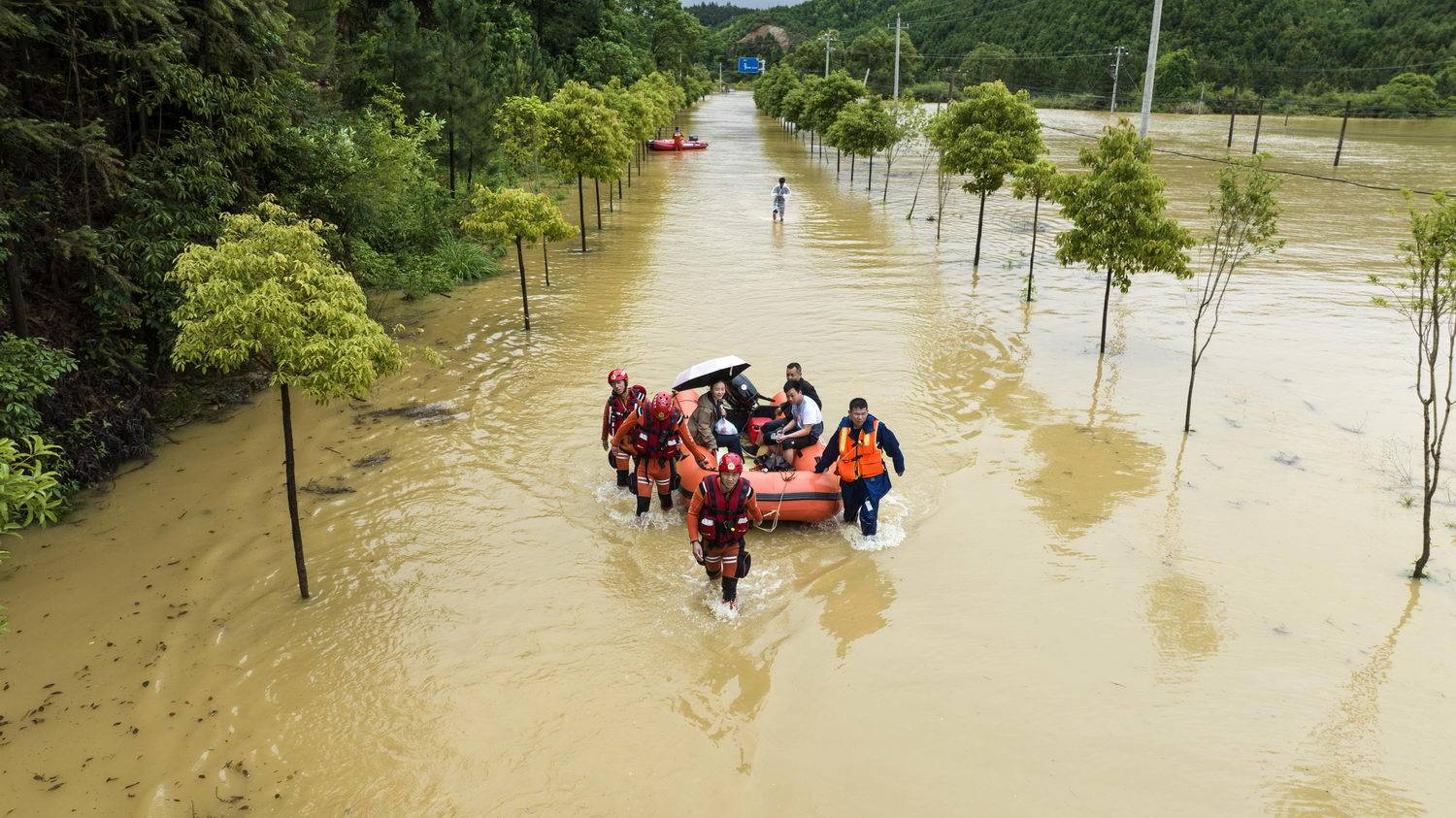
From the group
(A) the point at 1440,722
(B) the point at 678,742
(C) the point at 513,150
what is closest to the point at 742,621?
(B) the point at 678,742

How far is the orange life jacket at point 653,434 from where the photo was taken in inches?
364

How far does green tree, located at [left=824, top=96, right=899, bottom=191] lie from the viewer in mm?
33094

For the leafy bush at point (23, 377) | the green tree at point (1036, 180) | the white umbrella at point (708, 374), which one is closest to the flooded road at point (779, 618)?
the leafy bush at point (23, 377)

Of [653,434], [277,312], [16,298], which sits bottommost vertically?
[653,434]

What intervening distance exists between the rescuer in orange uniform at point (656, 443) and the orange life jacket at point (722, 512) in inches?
62.2

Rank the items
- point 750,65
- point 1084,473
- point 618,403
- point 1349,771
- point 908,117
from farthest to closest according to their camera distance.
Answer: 1. point 750,65
2. point 908,117
3. point 1084,473
4. point 618,403
5. point 1349,771

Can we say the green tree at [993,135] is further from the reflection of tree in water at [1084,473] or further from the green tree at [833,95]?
the green tree at [833,95]

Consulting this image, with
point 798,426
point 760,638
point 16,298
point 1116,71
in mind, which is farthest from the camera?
point 1116,71

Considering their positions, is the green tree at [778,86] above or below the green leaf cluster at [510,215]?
above

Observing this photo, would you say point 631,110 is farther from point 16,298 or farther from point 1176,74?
point 1176,74

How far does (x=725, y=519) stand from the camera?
7.67 m

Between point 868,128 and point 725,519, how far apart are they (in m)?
28.8

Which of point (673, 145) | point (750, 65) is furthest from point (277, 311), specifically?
point (750, 65)

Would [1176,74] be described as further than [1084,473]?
Yes
